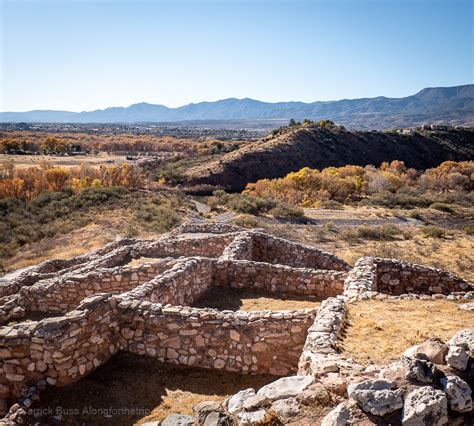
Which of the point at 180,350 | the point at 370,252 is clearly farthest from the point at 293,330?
the point at 370,252

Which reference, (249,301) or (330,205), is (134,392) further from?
(330,205)

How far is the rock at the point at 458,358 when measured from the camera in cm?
427

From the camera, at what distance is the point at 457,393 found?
154 inches

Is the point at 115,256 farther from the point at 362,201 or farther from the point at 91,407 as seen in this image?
the point at 362,201

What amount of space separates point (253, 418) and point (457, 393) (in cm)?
199

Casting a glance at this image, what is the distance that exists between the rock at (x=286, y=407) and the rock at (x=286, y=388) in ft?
0.31

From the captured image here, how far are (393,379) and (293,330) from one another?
3.33 m

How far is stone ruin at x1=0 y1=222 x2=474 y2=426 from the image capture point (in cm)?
446

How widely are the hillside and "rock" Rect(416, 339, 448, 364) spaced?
61423 millimetres

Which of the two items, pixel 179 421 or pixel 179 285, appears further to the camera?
pixel 179 285

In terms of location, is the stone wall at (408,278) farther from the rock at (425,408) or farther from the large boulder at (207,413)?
the rock at (425,408)

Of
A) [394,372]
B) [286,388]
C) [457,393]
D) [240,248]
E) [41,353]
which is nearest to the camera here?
[457,393]

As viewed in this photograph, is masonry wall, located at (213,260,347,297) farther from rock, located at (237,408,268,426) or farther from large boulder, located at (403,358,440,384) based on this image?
Answer: rock, located at (237,408,268,426)

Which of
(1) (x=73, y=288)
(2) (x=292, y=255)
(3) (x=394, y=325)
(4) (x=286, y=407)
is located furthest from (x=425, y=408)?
(2) (x=292, y=255)
